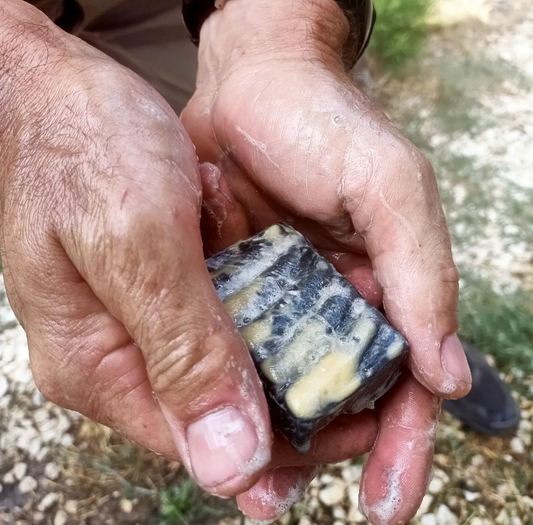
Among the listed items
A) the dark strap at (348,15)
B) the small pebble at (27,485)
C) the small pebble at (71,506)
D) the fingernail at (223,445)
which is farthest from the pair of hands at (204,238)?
the small pebble at (27,485)

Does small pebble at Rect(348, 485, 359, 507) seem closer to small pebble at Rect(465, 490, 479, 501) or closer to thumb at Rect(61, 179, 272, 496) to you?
small pebble at Rect(465, 490, 479, 501)

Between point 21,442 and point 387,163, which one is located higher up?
point 387,163

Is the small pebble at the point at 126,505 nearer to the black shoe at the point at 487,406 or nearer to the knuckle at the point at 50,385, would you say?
the knuckle at the point at 50,385

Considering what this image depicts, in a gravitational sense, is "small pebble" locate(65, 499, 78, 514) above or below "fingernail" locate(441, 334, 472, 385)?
below

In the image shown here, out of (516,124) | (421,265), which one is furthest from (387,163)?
(516,124)

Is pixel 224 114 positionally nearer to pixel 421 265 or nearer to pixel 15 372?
pixel 421 265

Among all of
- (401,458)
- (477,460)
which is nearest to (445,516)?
(477,460)

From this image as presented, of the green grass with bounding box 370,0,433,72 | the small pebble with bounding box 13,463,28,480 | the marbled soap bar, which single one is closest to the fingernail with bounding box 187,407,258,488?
the marbled soap bar
